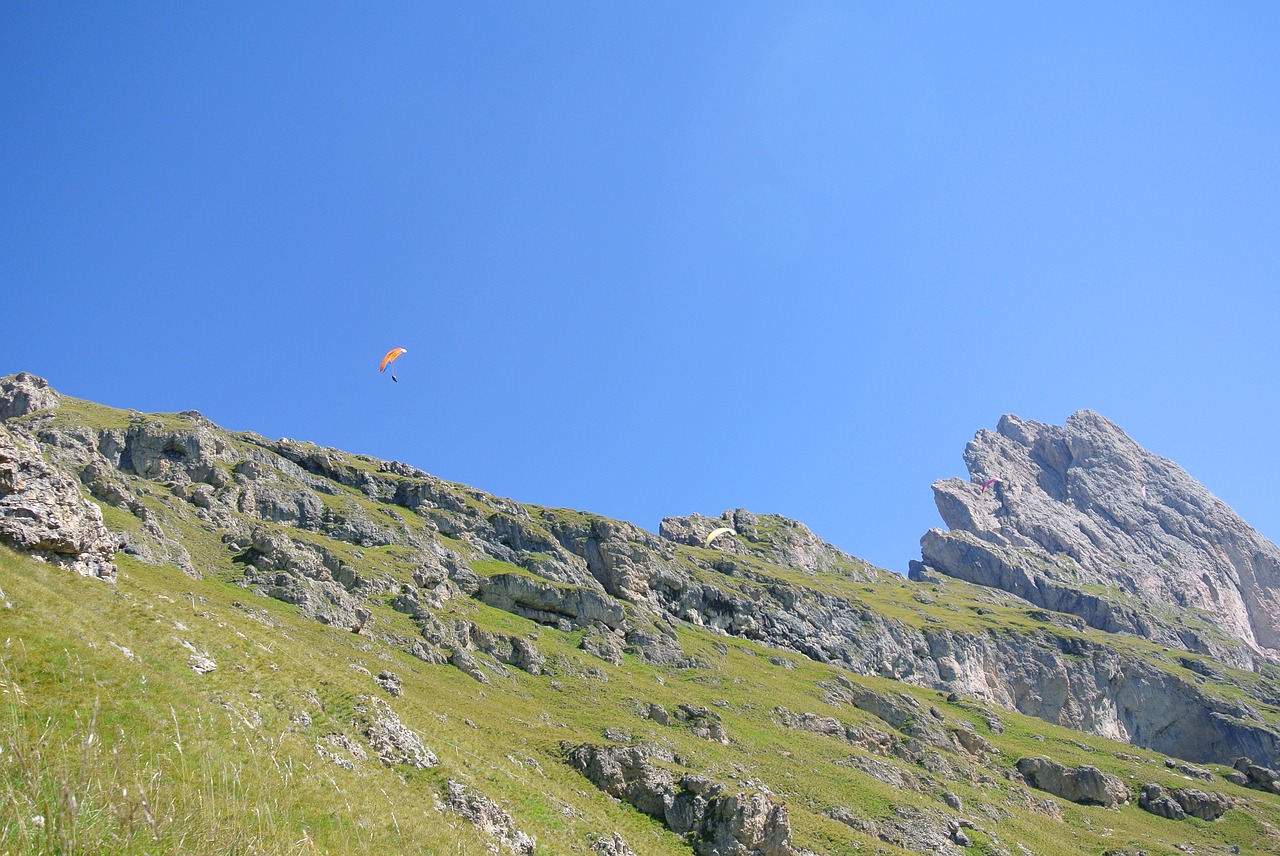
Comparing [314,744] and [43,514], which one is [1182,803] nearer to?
[314,744]

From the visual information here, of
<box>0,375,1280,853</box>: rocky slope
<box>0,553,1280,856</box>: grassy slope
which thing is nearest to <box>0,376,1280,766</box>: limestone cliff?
<box>0,375,1280,853</box>: rocky slope

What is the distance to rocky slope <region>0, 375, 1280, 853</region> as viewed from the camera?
49.8 meters

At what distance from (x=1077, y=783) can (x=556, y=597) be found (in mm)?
80041

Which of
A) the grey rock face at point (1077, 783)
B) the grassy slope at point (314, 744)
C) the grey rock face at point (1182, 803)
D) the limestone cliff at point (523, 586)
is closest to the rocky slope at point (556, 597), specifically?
the limestone cliff at point (523, 586)

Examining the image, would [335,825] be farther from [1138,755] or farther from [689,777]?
[1138,755]

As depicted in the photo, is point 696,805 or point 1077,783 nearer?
point 696,805

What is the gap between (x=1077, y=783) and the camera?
333ft

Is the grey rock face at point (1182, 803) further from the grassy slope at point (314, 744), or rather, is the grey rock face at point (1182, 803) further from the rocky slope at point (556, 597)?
the grassy slope at point (314, 744)

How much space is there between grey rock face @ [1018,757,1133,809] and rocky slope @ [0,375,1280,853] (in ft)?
3.22

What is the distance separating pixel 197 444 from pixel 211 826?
137624 millimetres

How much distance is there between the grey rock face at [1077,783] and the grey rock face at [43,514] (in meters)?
117

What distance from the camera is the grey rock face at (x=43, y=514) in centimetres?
2930

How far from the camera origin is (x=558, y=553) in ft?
474

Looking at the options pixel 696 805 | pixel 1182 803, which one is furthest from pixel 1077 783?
pixel 696 805
